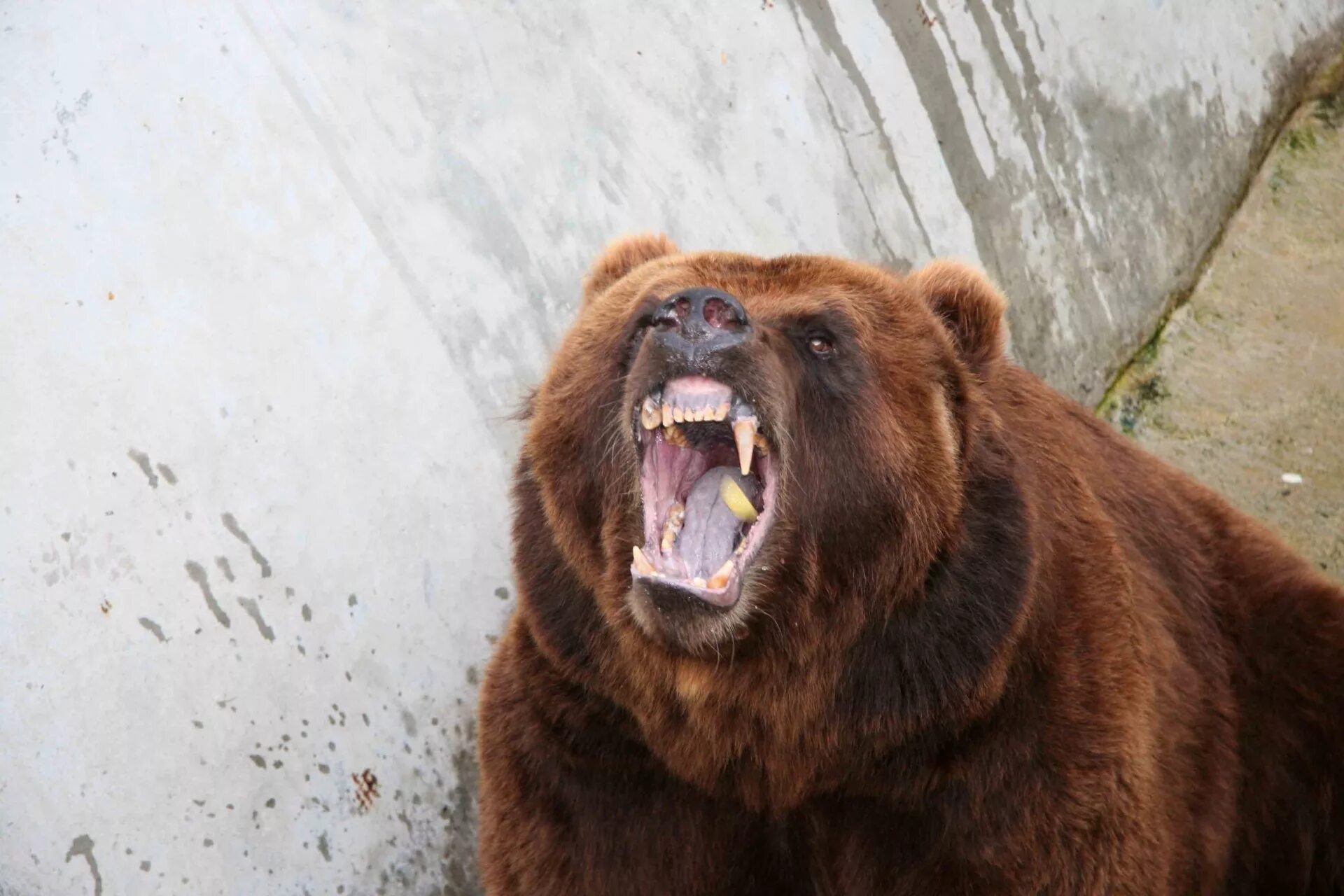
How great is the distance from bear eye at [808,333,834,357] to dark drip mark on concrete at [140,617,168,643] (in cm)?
163

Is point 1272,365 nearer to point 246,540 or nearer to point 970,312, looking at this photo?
point 970,312

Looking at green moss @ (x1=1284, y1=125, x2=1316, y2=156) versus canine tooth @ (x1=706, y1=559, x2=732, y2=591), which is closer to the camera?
canine tooth @ (x1=706, y1=559, x2=732, y2=591)

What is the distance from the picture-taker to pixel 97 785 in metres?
3.05

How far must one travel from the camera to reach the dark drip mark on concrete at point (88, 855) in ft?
9.92

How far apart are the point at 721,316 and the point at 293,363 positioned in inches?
→ 53.8

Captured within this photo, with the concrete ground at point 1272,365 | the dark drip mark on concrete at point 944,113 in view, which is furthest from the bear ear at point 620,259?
the concrete ground at point 1272,365

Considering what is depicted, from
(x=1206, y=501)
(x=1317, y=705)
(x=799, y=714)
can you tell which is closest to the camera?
(x=799, y=714)

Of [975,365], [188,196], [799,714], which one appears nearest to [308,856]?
[799,714]

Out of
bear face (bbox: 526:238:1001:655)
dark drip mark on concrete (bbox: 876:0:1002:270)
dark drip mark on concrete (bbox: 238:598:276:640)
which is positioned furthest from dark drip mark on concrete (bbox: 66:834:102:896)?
dark drip mark on concrete (bbox: 876:0:1002:270)

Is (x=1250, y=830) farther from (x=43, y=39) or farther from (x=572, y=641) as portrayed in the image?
(x=43, y=39)

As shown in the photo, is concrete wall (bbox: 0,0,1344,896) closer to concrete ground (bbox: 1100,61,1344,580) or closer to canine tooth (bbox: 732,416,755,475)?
canine tooth (bbox: 732,416,755,475)

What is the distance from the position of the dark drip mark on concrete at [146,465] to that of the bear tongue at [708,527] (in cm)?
131

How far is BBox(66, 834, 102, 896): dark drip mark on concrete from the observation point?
3.02 metres

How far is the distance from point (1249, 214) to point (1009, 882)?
400 cm
